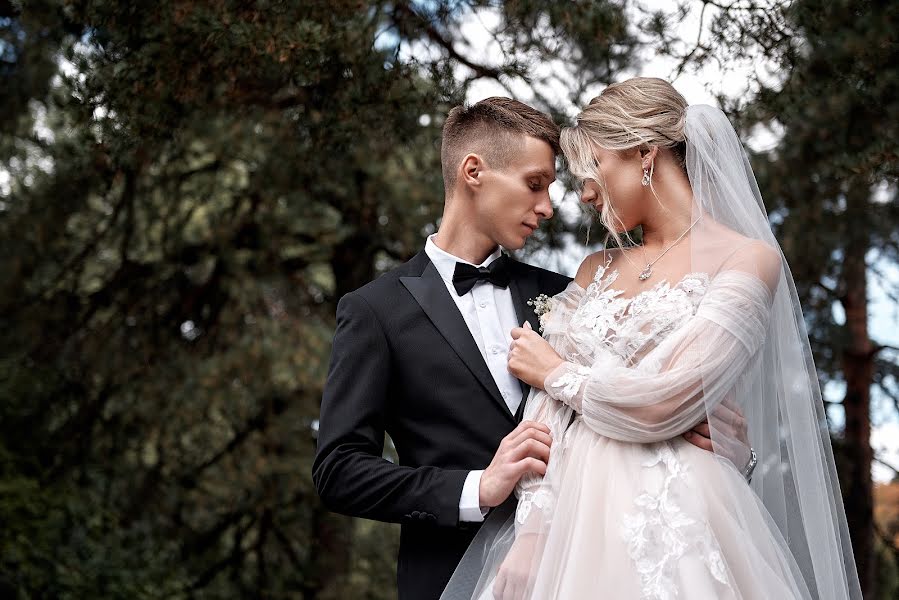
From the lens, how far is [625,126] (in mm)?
2686

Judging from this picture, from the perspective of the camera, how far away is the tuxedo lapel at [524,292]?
2892 millimetres

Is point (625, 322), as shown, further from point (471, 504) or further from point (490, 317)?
point (471, 504)

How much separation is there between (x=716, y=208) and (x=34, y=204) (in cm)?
570

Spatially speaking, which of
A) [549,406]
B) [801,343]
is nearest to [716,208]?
[801,343]

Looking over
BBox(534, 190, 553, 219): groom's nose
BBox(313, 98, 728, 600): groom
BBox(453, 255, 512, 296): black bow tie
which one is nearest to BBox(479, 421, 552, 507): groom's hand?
BBox(313, 98, 728, 600): groom

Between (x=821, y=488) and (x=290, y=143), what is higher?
(x=290, y=143)

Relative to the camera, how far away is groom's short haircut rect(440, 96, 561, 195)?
2908 mm

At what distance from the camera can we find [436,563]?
8.74ft

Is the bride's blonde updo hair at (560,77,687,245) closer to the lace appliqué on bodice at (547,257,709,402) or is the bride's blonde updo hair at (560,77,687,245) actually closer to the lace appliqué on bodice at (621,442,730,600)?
the lace appliqué on bodice at (547,257,709,402)

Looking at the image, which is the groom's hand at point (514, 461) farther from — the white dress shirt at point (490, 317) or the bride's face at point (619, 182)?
the bride's face at point (619, 182)

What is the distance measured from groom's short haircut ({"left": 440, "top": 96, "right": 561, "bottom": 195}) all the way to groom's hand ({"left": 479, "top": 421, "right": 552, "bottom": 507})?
0.79 metres

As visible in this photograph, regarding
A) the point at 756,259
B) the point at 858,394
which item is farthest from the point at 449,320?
the point at 858,394

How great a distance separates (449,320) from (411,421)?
0.93 feet

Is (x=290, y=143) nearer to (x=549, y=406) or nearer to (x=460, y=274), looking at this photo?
(x=460, y=274)
